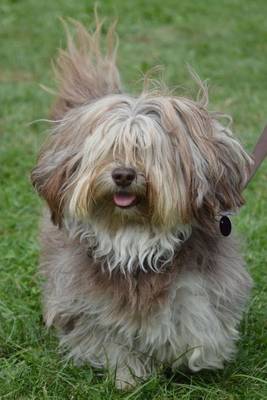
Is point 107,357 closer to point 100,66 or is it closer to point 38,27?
point 100,66

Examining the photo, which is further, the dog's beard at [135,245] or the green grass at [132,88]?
the green grass at [132,88]

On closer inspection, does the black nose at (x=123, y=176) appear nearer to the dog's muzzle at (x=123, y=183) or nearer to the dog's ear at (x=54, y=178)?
the dog's muzzle at (x=123, y=183)

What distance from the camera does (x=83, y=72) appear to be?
4469 millimetres

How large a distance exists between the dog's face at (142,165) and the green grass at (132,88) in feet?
2.22

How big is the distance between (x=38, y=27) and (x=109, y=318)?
302 inches

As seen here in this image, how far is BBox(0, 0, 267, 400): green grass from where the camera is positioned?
4.02 m

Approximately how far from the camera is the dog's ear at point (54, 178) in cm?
360

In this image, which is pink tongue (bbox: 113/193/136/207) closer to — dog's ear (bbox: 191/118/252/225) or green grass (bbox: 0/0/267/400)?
dog's ear (bbox: 191/118/252/225)

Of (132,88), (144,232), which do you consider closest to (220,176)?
→ (144,232)

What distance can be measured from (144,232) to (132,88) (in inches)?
46.6

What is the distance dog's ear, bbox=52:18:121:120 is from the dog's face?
24.4 inches

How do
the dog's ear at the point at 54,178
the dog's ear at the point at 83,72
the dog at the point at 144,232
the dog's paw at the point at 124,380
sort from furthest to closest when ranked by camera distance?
the dog's ear at the point at 83,72 < the dog's paw at the point at 124,380 < the dog's ear at the point at 54,178 < the dog at the point at 144,232

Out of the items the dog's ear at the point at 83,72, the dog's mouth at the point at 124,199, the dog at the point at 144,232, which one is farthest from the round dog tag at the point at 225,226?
the dog's ear at the point at 83,72

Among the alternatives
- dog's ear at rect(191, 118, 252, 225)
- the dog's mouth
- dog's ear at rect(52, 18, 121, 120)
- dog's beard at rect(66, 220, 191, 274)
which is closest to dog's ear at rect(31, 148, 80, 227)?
dog's beard at rect(66, 220, 191, 274)
